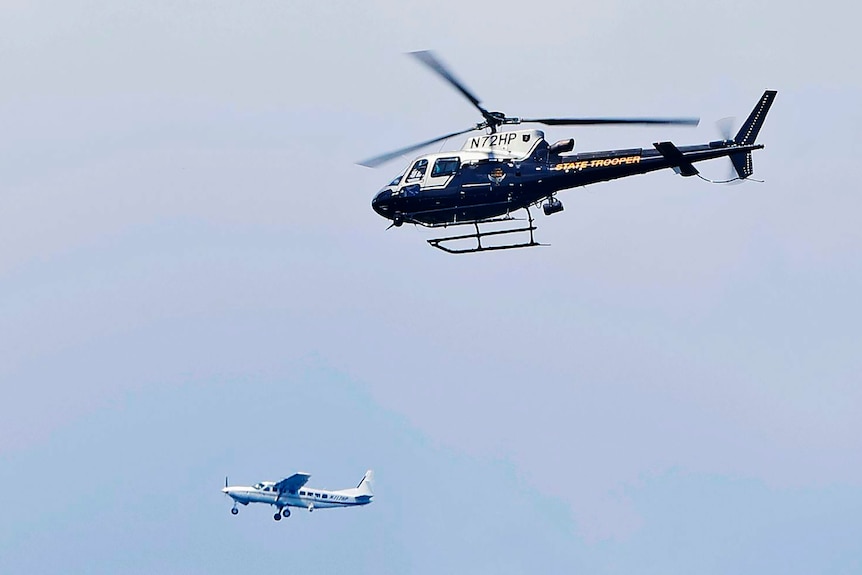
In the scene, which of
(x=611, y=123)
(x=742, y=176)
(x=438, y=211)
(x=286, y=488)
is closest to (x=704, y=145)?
(x=742, y=176)

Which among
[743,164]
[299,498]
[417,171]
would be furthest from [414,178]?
[299,498]

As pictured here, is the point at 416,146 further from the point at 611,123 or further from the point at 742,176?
the point at 742,176

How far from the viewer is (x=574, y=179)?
35156mm

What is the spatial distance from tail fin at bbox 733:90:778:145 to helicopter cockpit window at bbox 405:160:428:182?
7218 mm

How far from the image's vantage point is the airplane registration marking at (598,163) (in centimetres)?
3466

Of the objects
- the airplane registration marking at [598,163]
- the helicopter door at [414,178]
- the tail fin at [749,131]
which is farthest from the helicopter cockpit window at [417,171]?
the tail fin at [749,131]

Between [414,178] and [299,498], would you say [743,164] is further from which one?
[299,498]

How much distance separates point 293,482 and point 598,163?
41.7 m

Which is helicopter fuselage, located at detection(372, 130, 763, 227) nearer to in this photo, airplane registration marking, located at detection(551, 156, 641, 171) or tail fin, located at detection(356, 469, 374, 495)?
airplane registration marking, located at detection(551, 156, 641, 171)

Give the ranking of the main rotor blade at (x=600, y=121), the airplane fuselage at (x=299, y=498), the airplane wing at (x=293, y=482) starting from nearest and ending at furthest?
the main rotor blade at (x=600, y=121) → the airplane wing at (x=293, y=482) → the airplane fuselage at (x=299, y=498)

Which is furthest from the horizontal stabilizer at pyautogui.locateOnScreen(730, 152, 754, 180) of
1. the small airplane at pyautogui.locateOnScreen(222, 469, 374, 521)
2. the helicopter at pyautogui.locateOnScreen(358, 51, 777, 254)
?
the small airplane at pyautogui.locateOnScreen(222, 469, 374, 521)

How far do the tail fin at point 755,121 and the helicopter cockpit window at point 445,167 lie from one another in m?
6.38

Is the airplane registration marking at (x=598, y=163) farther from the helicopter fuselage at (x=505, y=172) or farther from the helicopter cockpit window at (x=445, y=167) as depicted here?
the helicopter cockpit window at (x=445, y=167)

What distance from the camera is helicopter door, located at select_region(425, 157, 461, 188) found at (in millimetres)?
35969
